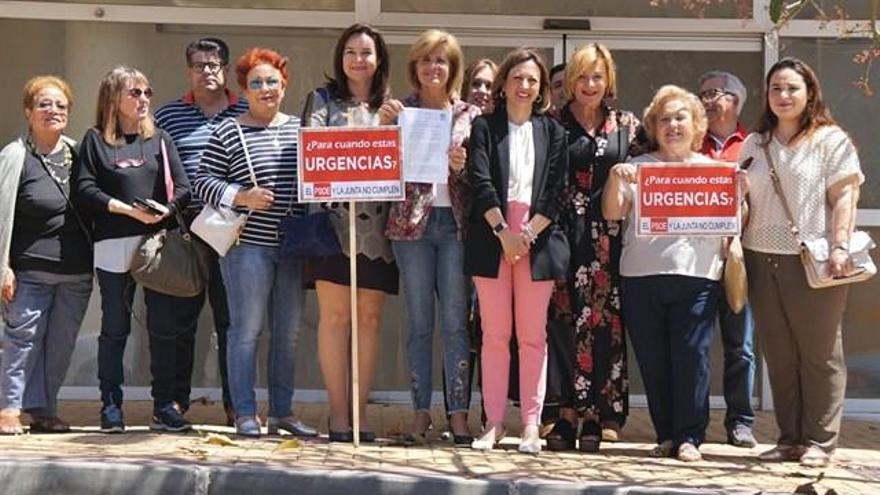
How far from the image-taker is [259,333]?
7.67 metres

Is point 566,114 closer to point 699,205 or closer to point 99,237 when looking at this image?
point 699,205

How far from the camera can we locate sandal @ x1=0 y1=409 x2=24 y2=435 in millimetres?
7656

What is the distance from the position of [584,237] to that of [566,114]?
73cm

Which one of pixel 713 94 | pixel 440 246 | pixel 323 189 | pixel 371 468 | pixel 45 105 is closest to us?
pixel 371 468

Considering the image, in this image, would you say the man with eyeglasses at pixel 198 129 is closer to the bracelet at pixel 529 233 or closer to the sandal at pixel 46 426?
the sandal at pixel 46 426

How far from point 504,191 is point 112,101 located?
2.40m

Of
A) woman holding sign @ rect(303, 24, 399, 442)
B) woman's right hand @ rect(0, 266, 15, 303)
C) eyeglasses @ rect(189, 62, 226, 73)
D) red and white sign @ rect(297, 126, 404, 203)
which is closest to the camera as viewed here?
red and white sign @ rect(297, 126, 404, 203)

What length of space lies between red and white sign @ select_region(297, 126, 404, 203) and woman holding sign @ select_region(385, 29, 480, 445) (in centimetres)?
28

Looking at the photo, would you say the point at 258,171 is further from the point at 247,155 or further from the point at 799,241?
the point at 799,241

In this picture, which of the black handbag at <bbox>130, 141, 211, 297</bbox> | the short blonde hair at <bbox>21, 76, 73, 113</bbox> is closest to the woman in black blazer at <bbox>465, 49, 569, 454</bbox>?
the black handbag at <bbox>130, 141, 211, 297</bbox>

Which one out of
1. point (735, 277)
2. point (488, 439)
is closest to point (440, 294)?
point (488, 439)

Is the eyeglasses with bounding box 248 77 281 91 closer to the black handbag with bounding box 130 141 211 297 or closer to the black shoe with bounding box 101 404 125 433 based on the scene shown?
the black handbag with bounding box 130 141 211 297

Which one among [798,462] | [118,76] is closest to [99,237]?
[118,76]

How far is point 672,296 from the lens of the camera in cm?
730
